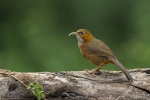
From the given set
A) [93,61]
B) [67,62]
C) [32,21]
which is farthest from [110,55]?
[32,21]

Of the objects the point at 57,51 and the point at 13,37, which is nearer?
the point at 57,51

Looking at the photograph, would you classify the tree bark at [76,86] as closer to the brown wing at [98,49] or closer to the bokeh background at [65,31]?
the brown wing at [98,49]

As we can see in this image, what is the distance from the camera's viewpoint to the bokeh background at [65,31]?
402 inches

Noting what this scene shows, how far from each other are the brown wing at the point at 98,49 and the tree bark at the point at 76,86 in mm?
368

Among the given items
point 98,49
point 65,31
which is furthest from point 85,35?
point 65,31

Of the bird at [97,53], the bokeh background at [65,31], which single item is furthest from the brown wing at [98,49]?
the bokeh background at [65,31]

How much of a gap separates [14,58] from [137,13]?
3161mm

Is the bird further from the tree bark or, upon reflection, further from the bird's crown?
the tree bark

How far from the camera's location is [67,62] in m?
9.99

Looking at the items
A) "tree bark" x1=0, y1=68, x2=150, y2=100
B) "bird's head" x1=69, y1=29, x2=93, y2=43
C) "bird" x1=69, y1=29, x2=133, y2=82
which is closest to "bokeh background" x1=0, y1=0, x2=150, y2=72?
"bird's head" x1=69, y1=29, x2=93, y2=43

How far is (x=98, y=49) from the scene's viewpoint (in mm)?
7688

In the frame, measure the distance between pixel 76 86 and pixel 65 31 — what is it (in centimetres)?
495

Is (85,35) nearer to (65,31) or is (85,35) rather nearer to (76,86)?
(76,86)

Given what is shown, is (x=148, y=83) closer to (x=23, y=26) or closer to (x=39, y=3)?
(x=23, y=26)
